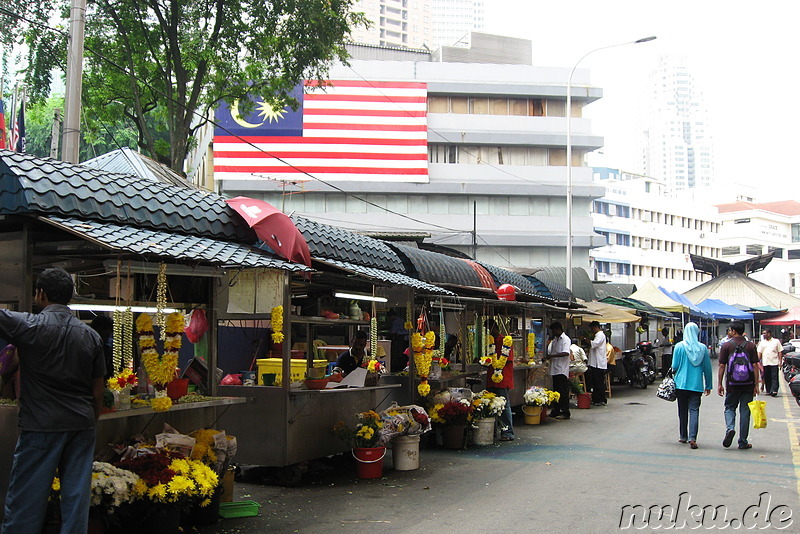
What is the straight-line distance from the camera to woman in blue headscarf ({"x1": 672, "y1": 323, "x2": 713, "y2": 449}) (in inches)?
489

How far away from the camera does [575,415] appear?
60.0 feet

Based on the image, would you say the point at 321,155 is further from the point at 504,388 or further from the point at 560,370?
the point at 504,388

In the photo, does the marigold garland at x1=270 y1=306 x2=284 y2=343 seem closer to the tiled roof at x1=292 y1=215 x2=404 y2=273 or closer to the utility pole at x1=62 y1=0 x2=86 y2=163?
the tiled roof at x1=292 y1=215 x2=404 y2=273

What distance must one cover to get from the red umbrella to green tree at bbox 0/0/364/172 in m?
9.84

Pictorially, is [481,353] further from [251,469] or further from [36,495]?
[36,495]

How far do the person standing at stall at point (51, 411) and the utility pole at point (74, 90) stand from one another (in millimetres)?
5392

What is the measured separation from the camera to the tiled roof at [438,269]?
14.3 m

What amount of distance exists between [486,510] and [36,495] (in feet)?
14.6

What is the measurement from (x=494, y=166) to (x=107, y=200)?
48471 millimetres

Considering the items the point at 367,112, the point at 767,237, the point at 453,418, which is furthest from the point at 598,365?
the point at 767,237

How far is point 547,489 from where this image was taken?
9383mm

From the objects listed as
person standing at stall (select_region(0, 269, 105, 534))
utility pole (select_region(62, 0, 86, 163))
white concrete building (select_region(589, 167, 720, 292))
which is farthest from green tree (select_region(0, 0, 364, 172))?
white concrete building (select_region(589, 167, 720, 292))

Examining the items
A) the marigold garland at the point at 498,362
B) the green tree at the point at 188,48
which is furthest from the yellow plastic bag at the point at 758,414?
the green tree at the point at 188,48

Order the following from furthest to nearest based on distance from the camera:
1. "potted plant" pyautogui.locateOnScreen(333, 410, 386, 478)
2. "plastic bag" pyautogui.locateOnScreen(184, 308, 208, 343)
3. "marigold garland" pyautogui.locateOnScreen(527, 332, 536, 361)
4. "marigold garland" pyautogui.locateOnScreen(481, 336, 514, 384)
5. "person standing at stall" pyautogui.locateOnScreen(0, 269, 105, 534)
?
"marigold garland" pyautogui.locateOnScreen(527, 332, 536, 361) → "marigold garland" pyautogui.locateOnScreen(481, 336, 514, 384) → "plastic bag" pyautogui.locateOnScreen(184, 308, 208, 343) → "potted plant" pyautogui.locateOnScreen(333, 410, 386, 478) → "person standing at stall" pyautogui.locateOnScreen(0, 269, 105, 534)
